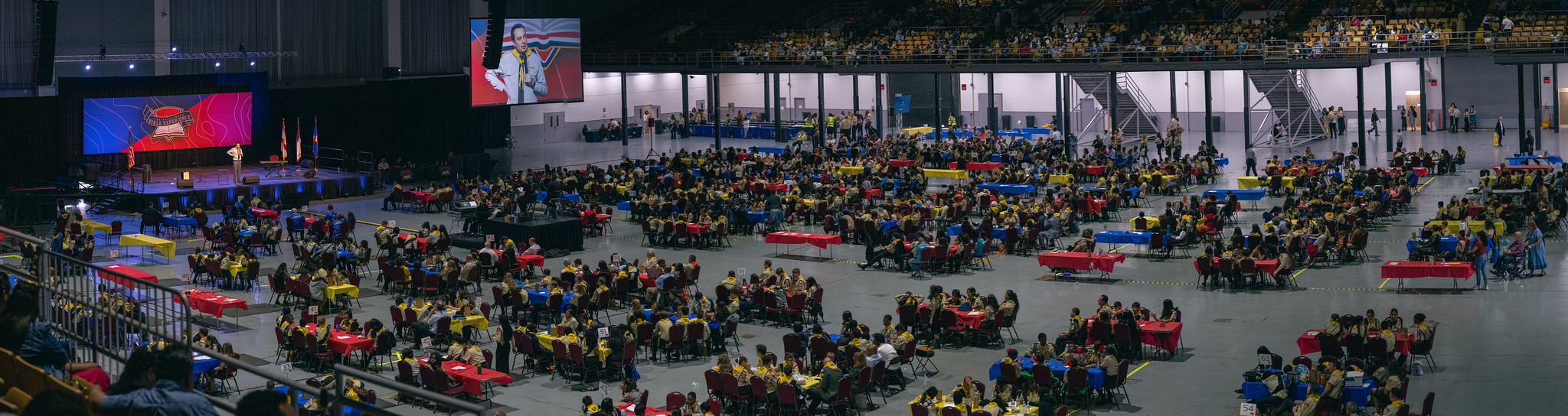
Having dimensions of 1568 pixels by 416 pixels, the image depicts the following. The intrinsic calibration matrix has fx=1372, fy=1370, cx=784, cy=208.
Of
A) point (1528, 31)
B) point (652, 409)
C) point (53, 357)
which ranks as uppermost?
point (1528, 31)

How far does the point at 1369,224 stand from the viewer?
100 ft

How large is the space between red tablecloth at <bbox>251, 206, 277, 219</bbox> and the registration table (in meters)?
23.5

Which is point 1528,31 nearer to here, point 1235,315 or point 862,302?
point 1235,315

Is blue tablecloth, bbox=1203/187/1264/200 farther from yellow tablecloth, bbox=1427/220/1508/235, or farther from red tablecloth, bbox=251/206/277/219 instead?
red tablecloth, bbox=251/206/277/219

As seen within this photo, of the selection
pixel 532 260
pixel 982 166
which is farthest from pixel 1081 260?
pixel 982 166

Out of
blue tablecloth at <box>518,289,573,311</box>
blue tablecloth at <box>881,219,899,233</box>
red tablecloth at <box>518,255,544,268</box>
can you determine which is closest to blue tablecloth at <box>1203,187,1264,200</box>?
blue tablecloth at <box>881,219,899,233</box>

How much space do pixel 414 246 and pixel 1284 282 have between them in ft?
54.4

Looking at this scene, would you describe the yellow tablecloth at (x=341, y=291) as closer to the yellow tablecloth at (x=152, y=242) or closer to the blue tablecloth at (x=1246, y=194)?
the yellow tablecloth at (x=152, y=242)

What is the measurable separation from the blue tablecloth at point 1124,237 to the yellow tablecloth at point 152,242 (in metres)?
18.8

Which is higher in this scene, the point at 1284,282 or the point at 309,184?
the point at 309,184

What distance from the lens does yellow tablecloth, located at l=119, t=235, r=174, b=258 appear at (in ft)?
91.7

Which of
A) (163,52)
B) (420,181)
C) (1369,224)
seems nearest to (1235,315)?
(1369,224)

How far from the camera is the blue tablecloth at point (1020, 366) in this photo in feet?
57.0

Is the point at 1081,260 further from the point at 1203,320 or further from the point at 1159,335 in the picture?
the point at 1159,335
